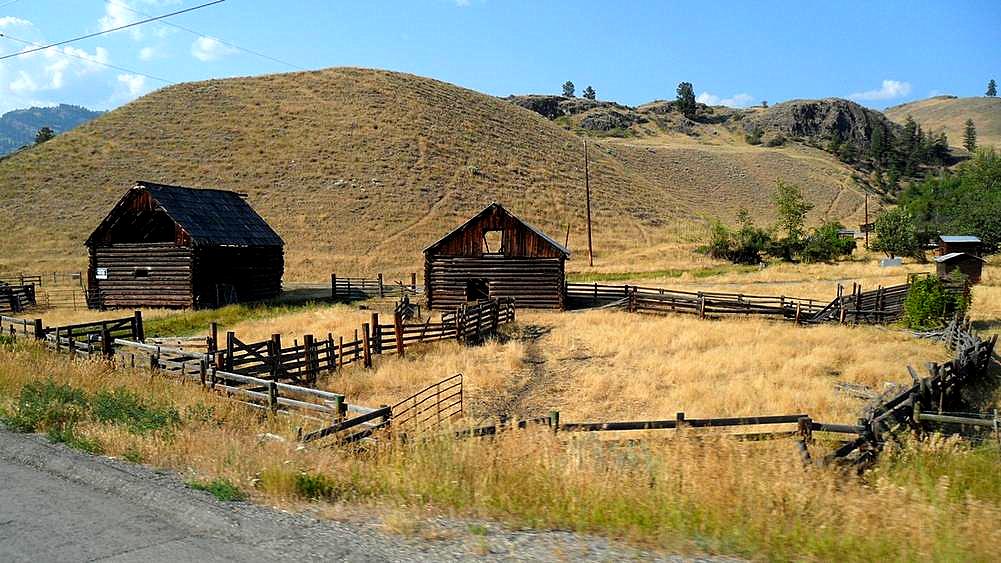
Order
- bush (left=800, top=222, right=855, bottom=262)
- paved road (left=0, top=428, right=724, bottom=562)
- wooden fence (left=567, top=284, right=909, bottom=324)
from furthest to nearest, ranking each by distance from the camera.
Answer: bush (left=800, top=222, right=855, bottom=262) → wooden fence (left=567, top=284, right=909, bottom=324) → paved road (left=0, top=428, right=724, bottom=562)

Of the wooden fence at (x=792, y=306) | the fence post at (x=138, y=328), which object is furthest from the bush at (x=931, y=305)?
the fence post at (x=138, y=328)

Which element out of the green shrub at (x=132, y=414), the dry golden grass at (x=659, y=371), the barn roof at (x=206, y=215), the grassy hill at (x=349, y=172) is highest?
the grassy hill at (x=349, y=172)

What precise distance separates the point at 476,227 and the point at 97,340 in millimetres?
Result: 17418

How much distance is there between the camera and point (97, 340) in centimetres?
1786

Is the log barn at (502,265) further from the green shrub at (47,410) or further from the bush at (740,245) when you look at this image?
the bush at (740,245)

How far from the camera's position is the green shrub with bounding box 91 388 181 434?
9390 mm

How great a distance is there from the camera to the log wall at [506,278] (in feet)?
104

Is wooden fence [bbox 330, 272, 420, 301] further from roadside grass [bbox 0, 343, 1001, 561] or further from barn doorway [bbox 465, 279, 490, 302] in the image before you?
roadside grass [bbox 0, 343, 1001, 561]

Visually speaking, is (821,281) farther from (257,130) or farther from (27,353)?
(257,130)

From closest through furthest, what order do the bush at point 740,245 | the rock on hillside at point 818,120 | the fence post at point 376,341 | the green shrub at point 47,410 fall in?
the green shrub at point 47,410
the fence post at point 376,341
the bush at point 740,245
the rock on hillside at point 818,120

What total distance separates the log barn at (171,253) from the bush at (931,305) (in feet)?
98.9

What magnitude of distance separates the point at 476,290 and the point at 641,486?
85.2 ft

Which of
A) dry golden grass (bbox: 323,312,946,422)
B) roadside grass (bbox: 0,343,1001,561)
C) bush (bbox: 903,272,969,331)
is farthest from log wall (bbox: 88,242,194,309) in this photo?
bush (bbox: 903,272,969,331)

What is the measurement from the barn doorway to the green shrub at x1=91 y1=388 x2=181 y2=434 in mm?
21764
